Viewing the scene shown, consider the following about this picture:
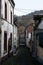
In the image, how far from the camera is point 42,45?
1572cm

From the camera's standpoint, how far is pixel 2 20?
1653cm

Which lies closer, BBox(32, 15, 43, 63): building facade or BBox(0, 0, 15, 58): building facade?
BBox(0, 0, 15, 58): building facade

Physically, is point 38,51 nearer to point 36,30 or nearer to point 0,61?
point 36,30

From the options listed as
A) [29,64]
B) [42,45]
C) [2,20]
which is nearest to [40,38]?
[42,45]

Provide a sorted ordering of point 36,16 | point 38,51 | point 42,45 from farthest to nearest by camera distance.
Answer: point 36,16 → point 38,51 → point 42,45

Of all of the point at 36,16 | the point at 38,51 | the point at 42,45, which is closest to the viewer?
the point at 42,45

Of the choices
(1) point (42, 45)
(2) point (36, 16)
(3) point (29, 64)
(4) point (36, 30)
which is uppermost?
(2) point (36, 16)

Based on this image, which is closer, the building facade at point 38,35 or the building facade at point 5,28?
the building facade at point 5,28

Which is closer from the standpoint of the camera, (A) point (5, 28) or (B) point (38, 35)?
(B) point (38, 35)

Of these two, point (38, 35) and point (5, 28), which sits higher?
point (5, 28)

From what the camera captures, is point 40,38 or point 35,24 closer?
point 40,38

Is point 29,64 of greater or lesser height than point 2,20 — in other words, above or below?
below

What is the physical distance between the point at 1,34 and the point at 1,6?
2.17 m

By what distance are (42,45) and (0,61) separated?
3419mm
